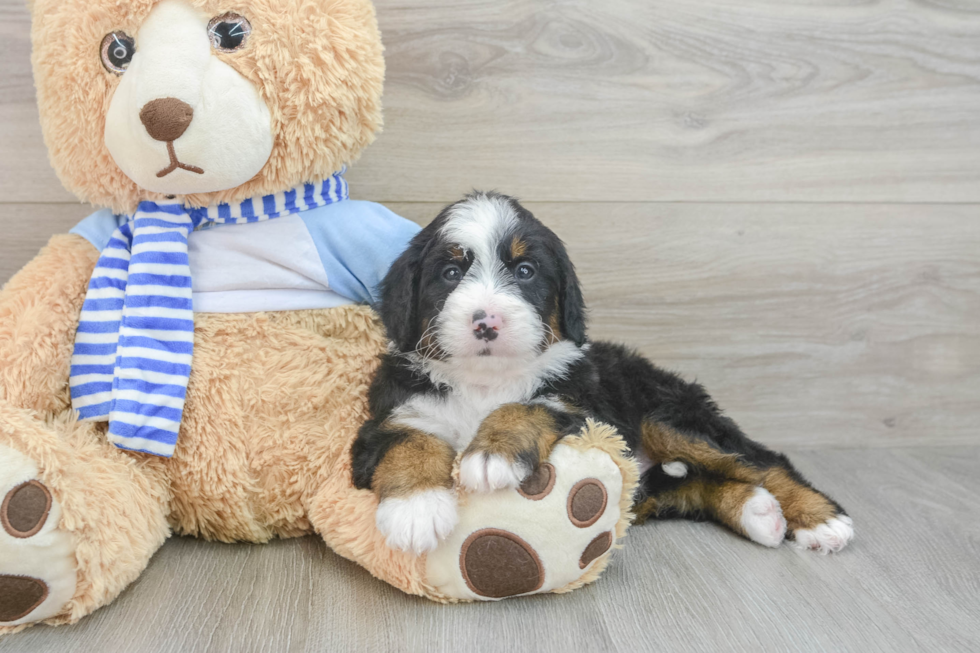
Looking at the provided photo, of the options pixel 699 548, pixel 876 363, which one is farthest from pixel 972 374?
pixel 699 548

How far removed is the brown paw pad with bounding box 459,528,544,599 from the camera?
143 centimetres

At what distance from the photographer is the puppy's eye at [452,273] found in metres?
1.58

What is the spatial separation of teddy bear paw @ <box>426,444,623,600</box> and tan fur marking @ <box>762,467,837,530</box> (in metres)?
0.62

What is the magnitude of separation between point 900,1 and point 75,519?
262 centimetres

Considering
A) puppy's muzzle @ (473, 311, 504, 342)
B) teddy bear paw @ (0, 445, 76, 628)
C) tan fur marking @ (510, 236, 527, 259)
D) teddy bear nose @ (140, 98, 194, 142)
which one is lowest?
teddy bear paw @ (0, 445, 76, 628)

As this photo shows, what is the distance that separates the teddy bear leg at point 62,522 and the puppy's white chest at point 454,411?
1.91 feet

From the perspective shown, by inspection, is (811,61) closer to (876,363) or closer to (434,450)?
(876,363)

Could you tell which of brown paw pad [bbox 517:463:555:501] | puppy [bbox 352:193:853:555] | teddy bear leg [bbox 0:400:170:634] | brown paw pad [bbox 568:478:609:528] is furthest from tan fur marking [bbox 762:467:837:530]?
teddy bear leg [bbox 0:400:170:634]

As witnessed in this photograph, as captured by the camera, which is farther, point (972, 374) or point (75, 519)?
point (972, 374)

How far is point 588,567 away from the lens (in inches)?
60.4

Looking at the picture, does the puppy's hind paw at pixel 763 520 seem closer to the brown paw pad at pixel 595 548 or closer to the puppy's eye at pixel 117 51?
the brown paw pad at pixel 595 548

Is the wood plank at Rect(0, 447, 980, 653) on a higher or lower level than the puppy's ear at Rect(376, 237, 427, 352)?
lower

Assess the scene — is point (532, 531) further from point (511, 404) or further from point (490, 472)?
point (511, 404)

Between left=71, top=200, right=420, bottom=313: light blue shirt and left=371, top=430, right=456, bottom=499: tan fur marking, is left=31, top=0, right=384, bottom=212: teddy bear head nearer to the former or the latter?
left=71, top=200, right=420, bottom=313: light blue shirt
